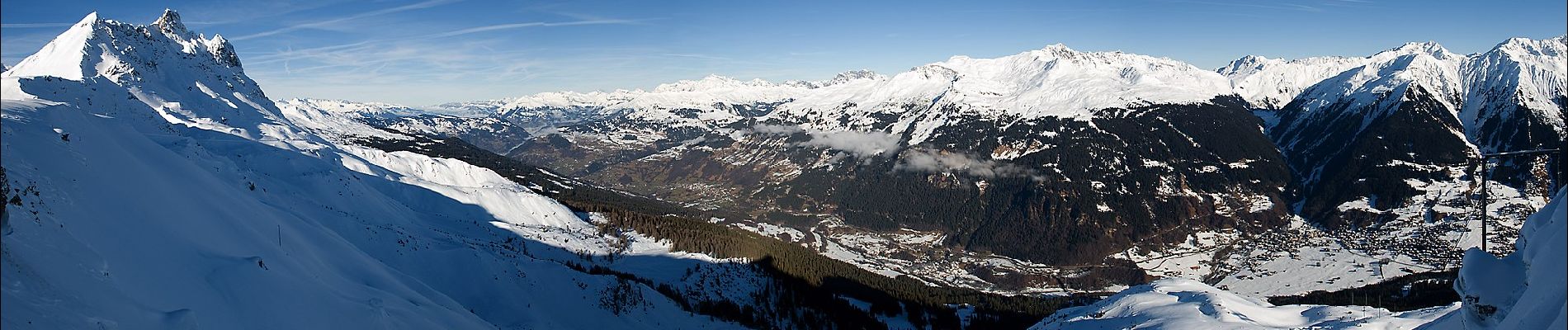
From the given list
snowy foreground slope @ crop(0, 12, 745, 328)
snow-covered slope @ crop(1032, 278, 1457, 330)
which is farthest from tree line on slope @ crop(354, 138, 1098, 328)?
snow-covered slope @ crop(1032, 278, 1457, 330)

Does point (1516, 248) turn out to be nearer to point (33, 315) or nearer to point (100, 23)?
point (33, 315)

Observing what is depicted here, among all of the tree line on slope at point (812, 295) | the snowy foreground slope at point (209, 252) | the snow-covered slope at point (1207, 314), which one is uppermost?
the snowy foreground slope at point (209, 252)

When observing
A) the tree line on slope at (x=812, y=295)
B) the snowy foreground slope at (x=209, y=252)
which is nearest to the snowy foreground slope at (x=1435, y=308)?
the snowy foreground slope at (x=209, y=252)

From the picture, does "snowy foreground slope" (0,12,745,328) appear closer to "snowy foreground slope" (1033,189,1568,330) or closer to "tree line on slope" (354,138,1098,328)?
"tree line on slope" (354,138,1098,328)

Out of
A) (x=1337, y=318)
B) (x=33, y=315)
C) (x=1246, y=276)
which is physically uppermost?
(x=33, y=315)

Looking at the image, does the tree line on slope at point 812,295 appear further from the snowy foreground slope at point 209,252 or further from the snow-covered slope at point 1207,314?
the snow-covered slope at point 1207,314

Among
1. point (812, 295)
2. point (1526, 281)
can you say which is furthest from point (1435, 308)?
point (812, 295)

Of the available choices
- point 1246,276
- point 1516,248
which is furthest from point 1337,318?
point 1246,276
